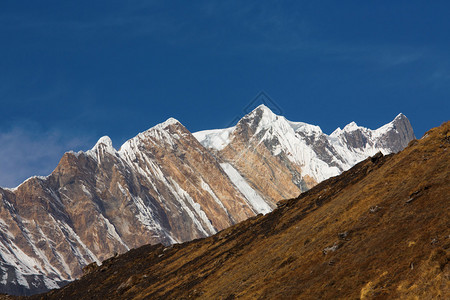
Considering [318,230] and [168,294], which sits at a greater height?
[168,294]

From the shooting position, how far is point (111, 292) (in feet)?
347

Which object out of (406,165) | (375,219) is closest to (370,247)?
(375,219)

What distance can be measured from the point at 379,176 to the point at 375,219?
1512 centimetres

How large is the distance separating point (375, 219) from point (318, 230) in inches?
443

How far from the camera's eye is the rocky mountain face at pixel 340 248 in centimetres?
4834

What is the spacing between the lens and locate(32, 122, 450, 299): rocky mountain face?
4834 centimetres

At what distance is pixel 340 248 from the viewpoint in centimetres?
5962

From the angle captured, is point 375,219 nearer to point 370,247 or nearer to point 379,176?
point 370,247

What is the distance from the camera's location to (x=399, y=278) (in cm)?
4675

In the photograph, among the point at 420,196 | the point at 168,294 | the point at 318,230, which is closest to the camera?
the point at 420,196

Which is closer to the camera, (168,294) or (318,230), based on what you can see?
(318,230)

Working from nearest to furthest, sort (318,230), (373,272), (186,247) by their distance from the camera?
(373,272), (318,230), (186,247)

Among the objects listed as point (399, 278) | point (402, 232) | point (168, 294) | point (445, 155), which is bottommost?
point (399, 278)

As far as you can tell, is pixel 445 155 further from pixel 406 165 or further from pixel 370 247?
pixel 370 247
